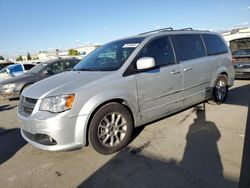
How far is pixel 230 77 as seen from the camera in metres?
5.93

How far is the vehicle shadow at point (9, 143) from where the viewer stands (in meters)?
3.83

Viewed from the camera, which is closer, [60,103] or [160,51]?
[60,103]

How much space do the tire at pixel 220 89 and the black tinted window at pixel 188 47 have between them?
0.92m

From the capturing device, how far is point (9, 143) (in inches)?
169

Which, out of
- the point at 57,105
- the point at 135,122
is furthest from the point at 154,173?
the point at 57,105

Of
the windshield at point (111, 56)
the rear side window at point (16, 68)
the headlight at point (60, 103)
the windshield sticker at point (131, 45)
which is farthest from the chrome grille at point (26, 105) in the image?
the rear side window at point (16, 68)

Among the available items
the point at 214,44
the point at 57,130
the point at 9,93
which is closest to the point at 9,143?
the point at 57,130

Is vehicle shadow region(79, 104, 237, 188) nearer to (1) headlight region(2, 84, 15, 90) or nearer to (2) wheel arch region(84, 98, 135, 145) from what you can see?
(2) wheel arch region(84, 98, 135, 145)

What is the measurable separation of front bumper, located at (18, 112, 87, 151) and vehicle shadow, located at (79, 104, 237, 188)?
0.57 m

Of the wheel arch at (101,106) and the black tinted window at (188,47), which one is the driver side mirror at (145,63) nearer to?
the wheel arch at (101,106)

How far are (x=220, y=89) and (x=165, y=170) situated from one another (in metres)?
3.47

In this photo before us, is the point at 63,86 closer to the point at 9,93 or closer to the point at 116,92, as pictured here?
the point at 116,92

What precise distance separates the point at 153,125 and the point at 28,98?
2.41 metres

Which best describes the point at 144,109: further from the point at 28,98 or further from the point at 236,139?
the point at 28,98
